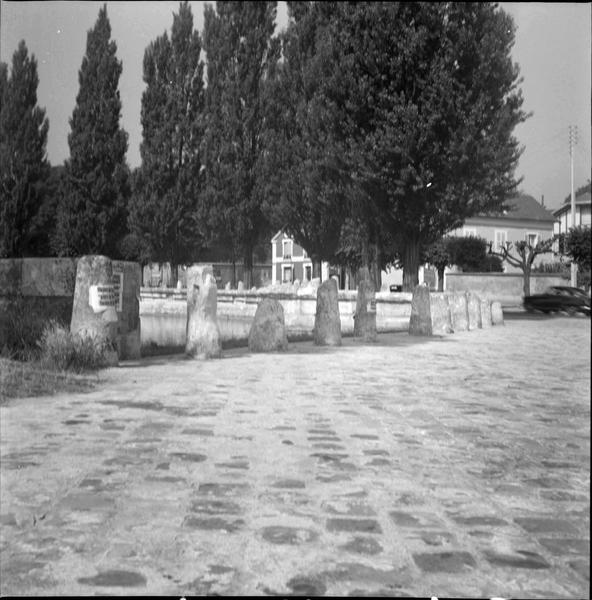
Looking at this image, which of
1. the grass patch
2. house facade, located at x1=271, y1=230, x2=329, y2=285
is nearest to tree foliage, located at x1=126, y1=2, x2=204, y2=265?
house facade, located at x1=271, y1=230, x2=329, y2=285

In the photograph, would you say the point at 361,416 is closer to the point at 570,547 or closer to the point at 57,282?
the point at 570,547

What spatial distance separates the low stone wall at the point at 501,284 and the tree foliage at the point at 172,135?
0.51m

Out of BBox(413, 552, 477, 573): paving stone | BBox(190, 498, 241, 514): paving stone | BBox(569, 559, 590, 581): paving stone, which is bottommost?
BBox(190, 498, 241, 514): paving stone

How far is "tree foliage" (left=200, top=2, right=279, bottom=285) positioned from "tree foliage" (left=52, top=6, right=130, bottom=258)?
166 mm

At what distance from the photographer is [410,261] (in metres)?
1.33

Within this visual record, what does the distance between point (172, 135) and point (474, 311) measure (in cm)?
62

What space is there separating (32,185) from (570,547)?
1.35 meters

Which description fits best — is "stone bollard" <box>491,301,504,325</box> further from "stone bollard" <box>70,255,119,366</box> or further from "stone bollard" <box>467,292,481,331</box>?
"stone bollard" <box>70,255,119,366</box>

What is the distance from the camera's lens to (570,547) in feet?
3.01

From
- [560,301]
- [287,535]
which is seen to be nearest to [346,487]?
[287,535]

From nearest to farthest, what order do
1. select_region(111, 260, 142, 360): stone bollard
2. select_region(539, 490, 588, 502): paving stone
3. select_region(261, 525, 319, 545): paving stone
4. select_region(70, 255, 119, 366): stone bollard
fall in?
select_region(539, 490, 588, 502): paving stone
select_region(261, 525, 319, 545): paving stone
select_region(70, 255, 119, 366): stone bollard
select_region(111, 260, 142, 360): stone bollard

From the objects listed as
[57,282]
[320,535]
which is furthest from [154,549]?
[57,282]

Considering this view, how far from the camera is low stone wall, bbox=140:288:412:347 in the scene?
211 inches

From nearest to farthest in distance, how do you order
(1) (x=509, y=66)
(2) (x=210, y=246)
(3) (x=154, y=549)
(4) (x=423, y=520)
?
1. (1) (x=509, y=66)
2. (4) (x=423, y=520)
3. (3) (x=154, y=549)
4. (2) (x=210, y=246)
